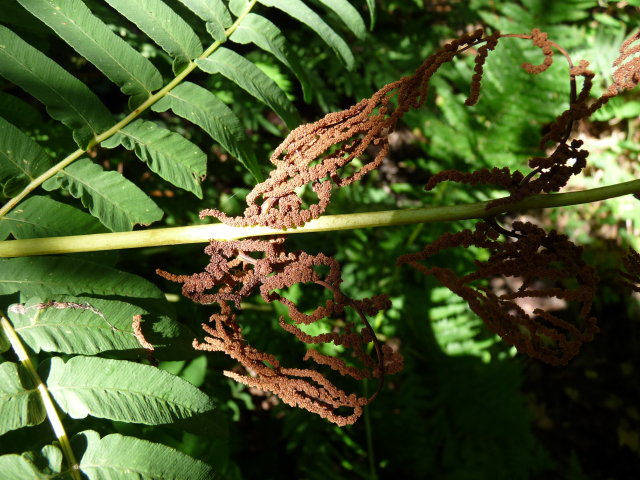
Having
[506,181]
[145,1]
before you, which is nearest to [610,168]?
[506,181]

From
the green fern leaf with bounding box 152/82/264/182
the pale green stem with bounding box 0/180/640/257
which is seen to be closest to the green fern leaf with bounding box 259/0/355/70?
the green fern leaf with bounding box 152/82/264/182

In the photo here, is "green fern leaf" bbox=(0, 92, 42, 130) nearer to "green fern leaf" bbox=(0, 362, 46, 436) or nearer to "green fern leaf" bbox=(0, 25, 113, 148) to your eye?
"green fern leaf" bbox=(0, 25, 113, 148)

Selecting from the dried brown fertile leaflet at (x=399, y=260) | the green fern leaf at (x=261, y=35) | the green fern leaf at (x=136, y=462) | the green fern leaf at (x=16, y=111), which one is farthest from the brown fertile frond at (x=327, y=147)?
the green fern leaf at (x=16, y=111)

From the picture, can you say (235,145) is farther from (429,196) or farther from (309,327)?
(429,196)

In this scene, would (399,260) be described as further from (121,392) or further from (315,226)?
(121,392)

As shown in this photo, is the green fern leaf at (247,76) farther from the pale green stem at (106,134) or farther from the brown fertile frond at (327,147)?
the brown fertile frond at (327,147)

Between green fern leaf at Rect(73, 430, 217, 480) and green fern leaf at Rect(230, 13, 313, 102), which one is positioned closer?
green fern leaf at Rect(73, 430, 217, 480)
